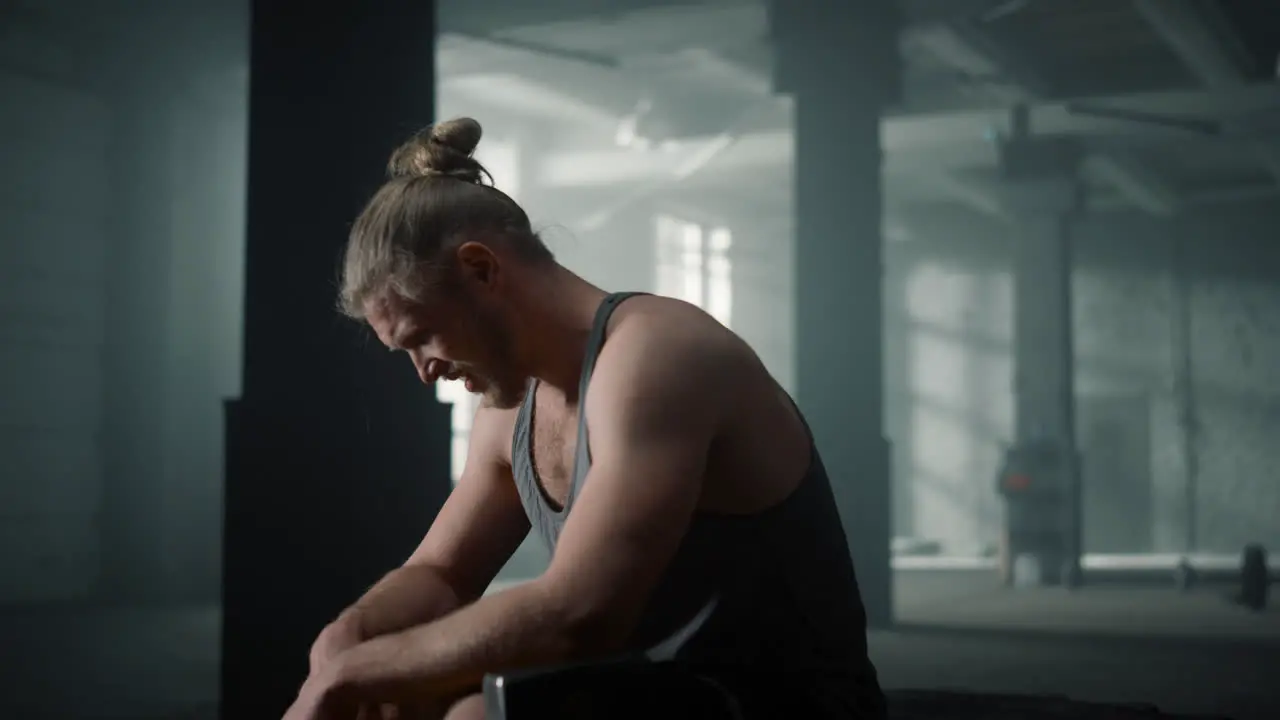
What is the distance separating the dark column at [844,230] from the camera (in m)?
8.40

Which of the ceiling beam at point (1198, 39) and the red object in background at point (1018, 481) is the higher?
the ceiling beam at point (1198, 39)

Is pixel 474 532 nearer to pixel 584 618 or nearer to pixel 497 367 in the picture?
pixel 497 367

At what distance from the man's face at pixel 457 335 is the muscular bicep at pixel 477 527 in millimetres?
212

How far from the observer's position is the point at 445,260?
2.04 metres

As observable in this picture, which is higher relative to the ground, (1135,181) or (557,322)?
(1135,181)

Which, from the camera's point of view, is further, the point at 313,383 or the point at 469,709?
the point at 313,383

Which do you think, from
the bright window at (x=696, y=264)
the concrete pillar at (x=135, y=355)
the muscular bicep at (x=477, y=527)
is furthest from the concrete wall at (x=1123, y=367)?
the muscular bicep at (x=477, y=527)

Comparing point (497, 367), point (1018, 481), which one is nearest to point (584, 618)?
point (497, 367)

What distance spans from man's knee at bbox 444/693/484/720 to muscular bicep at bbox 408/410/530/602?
417 mm

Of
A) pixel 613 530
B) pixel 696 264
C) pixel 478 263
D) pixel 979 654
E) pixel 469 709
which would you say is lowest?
pixel 979 654

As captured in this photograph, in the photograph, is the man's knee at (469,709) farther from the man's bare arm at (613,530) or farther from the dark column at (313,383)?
the dark column at (313,383)

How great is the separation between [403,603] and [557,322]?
51 cm

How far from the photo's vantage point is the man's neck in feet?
6.82

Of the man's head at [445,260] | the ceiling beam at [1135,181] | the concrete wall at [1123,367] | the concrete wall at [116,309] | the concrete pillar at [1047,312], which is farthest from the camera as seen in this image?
the concrete wall at [1123,367]
